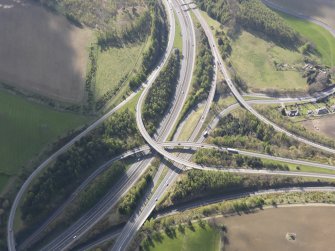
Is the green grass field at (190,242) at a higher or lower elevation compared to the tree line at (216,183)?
lower

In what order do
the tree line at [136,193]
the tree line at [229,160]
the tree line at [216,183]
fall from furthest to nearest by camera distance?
the tree line at [229,160] → the tree line at [216,183] → the tree line at [136,193]

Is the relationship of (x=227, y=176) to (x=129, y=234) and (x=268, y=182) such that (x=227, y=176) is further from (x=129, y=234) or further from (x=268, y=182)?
(x=129, y=234)

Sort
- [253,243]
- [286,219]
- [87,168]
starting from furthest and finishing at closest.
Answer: [87,168], [286,219], [253,243]

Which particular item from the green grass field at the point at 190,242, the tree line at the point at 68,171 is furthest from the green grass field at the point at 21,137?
the green grass field at the point at 190,242

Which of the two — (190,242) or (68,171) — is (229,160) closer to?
(190,242)

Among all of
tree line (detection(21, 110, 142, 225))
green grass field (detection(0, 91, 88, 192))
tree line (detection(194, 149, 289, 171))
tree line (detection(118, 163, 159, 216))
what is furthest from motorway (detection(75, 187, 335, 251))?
green grass field (detection(0, 91, 88, 192))

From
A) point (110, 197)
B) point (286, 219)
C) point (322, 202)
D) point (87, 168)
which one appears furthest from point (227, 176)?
point (87, 168)

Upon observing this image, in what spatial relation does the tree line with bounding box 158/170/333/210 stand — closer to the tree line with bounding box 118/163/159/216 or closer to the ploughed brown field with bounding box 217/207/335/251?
the tree line with bounding box 118/163/159/216

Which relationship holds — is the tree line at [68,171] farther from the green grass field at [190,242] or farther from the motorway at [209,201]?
the green grass field at [190,242]
